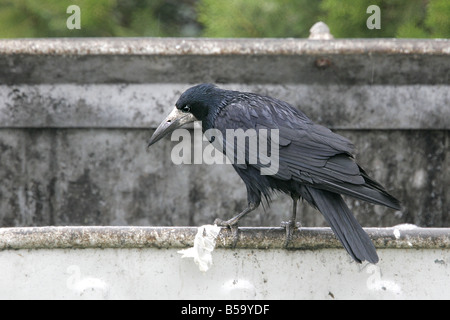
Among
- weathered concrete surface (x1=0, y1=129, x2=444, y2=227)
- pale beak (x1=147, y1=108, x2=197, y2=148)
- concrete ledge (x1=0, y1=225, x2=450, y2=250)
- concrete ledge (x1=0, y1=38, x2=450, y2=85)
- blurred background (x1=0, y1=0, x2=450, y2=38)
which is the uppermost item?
blurred background (x1=0, y1=0, x2=450, y2=38)

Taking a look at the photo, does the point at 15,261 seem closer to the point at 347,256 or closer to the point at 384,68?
the point at 347,256

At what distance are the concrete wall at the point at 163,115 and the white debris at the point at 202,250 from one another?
1.88 meters

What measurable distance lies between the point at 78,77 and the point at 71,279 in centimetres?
224

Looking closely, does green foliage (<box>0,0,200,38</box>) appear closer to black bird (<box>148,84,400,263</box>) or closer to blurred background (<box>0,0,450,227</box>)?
blurred background (<box>0,0,450,227</box>)

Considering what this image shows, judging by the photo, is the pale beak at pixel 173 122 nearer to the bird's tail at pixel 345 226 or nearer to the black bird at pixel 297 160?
the black bird at pixel 297 160

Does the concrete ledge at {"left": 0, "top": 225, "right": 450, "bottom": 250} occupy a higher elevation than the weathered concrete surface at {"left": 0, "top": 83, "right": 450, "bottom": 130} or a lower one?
lower

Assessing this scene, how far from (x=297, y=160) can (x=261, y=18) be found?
11.8ft

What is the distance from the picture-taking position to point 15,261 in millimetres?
2623

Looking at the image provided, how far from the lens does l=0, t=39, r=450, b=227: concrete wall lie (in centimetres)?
461

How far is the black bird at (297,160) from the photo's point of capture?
3004 mm

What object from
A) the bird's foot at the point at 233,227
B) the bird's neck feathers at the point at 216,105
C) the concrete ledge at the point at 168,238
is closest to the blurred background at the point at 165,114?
the bird's neck feathers at the point at 216,105

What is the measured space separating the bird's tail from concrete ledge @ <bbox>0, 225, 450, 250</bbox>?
2.6 inches

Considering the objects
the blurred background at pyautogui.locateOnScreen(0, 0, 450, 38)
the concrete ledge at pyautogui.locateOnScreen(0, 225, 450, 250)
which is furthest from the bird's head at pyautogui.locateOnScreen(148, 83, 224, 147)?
the blurred background at pyautogui.locateOnScreen(0, 0, 450, 38)

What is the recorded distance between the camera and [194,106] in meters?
3.78
